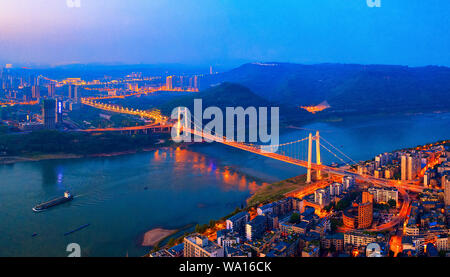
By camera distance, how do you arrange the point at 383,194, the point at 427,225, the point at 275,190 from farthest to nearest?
1. the point at 275,190
2. the point at 383,194
3. the point at 427,225

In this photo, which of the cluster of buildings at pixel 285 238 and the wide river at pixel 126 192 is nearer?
the cluster of buildings at pixel 285 238

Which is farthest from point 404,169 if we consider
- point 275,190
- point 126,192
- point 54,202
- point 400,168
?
point 54,202

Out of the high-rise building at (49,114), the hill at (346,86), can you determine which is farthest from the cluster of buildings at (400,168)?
the hill at (346,86)

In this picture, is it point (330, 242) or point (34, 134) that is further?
point (34, 134)

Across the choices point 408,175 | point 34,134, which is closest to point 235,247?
point 408,175

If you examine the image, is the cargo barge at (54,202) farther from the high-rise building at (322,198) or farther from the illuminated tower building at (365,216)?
the illuminated tower building at (365,216)

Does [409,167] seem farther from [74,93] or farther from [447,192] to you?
[74,93]
